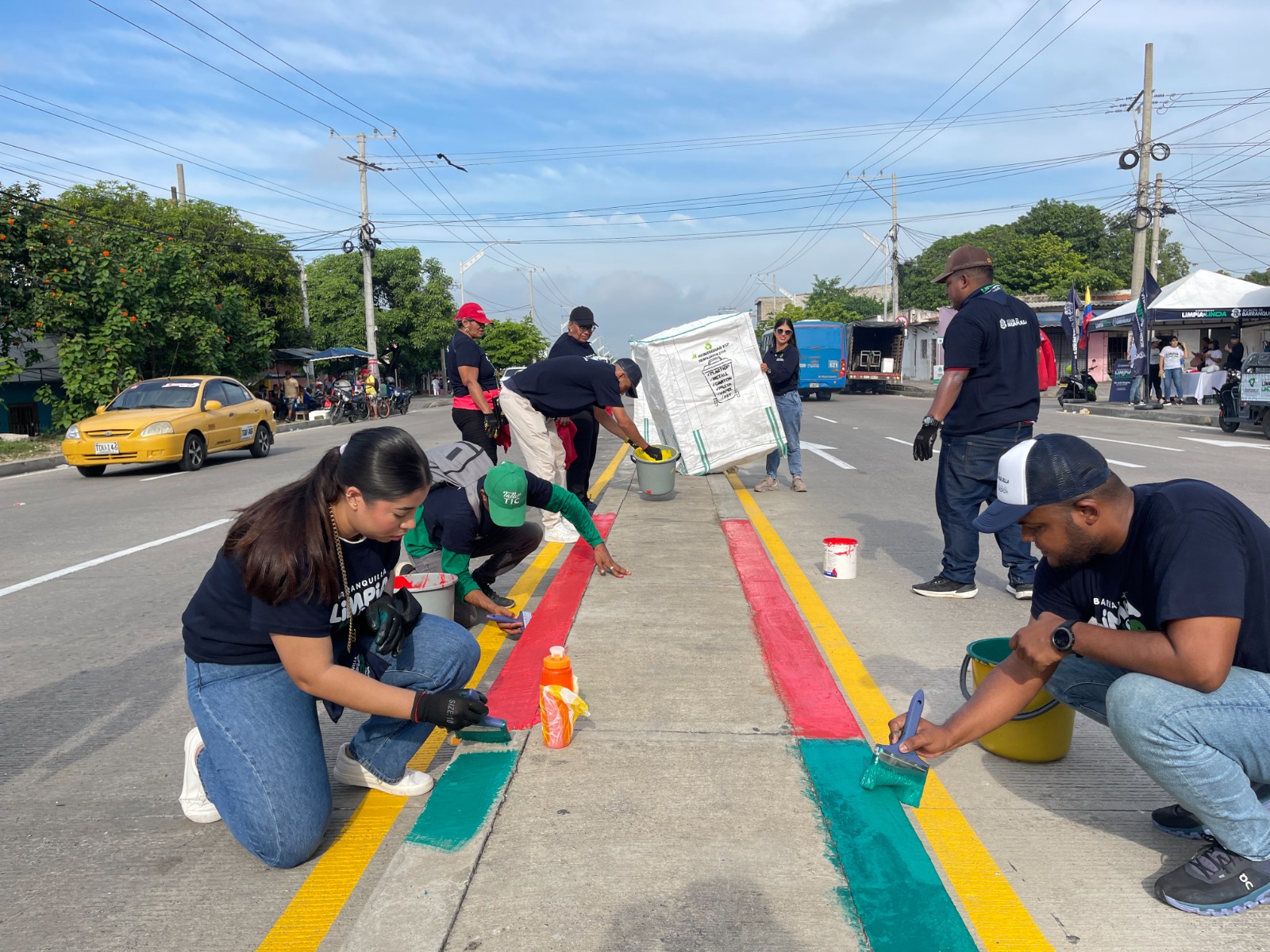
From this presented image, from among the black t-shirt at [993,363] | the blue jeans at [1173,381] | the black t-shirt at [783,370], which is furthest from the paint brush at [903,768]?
the blue jeans at [1173,381]

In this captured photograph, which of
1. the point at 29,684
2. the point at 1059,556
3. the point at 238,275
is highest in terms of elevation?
the point at 238,275

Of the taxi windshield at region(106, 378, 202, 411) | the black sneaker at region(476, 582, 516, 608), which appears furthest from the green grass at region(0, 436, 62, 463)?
the black sneaker at region(476, 582, 516, 608)

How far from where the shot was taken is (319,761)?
2967 millimetres

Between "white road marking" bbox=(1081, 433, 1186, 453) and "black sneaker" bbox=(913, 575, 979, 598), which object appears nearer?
"black sneaker" bbox=(913, 575, 979, 598)

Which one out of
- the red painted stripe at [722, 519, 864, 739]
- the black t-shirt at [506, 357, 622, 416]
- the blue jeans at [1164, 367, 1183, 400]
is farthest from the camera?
the blue jeans at [1164, 367, 1183, 400]

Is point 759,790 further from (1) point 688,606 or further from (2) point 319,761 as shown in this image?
(1) point 688,606

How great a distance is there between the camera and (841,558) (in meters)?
6.28

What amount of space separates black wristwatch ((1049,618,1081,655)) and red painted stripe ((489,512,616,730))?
77.8 inches

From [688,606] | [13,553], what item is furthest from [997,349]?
[13,553]

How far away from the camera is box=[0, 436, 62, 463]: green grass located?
16844 millimetres

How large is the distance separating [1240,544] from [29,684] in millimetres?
5093

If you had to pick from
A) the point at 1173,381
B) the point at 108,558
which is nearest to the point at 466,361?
the point at 108,558

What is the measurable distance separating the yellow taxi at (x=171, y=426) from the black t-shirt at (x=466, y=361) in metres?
7.68

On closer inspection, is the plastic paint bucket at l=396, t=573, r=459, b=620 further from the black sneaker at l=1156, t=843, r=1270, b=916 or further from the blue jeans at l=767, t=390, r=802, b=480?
the blue jeans at l=767, t=390, r=802, b=480
